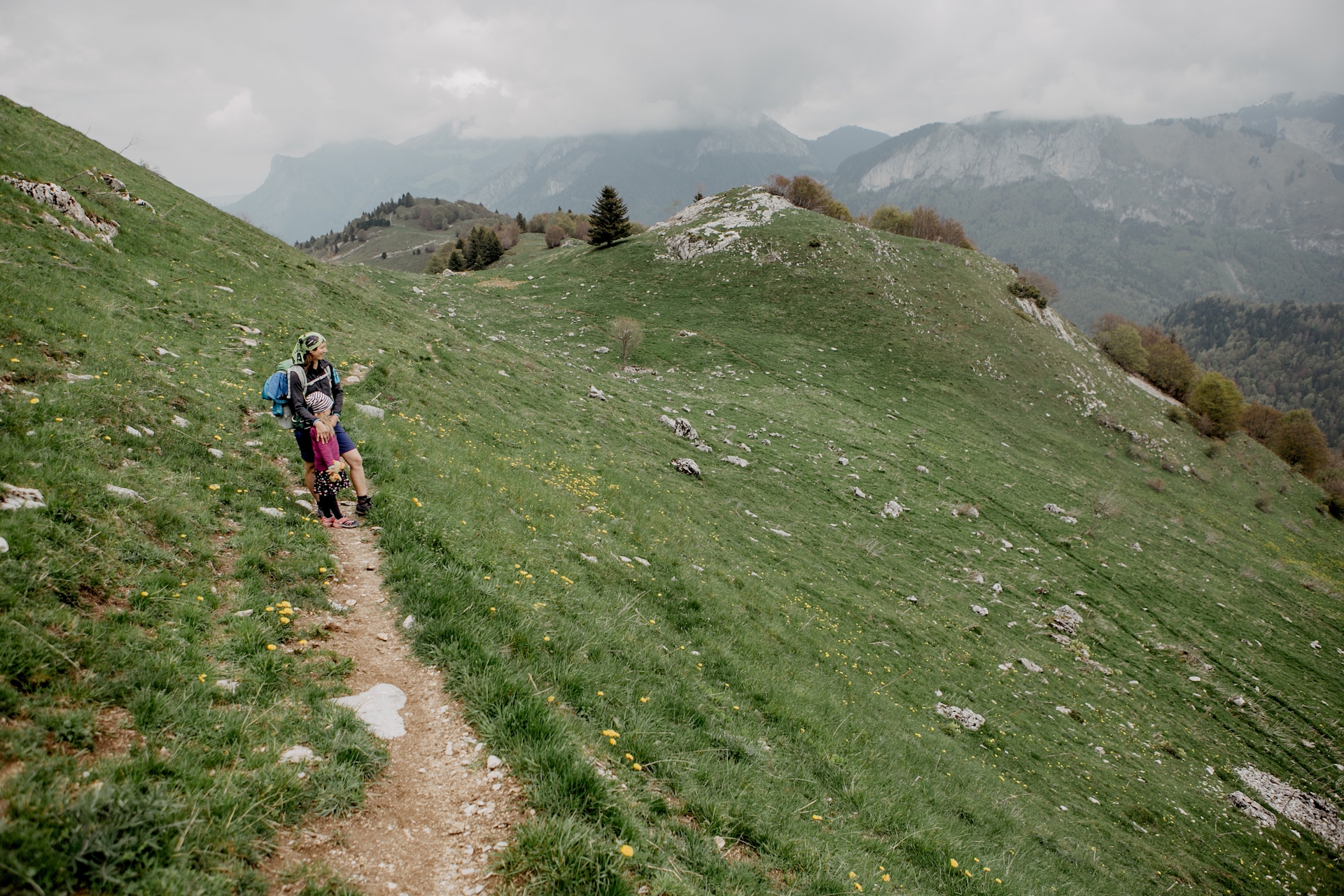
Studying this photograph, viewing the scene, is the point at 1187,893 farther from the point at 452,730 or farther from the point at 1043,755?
the point at 452,730

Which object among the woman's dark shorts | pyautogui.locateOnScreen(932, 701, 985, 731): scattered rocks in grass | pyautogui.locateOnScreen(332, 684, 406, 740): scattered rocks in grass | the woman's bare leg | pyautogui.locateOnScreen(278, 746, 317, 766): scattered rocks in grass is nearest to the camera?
pyautogui.locateOnScreen(278, 746, 317, 766): scattered rocks in grass

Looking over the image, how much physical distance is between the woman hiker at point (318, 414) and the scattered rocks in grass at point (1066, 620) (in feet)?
85.0

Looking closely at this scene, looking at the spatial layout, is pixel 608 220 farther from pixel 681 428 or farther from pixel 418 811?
pixel 418 811

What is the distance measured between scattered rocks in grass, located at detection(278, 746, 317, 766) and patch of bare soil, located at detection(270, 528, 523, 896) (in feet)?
1.88

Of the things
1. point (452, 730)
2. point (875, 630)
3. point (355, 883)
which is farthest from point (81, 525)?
point (875, 630)

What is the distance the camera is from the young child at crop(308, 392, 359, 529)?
8914mm

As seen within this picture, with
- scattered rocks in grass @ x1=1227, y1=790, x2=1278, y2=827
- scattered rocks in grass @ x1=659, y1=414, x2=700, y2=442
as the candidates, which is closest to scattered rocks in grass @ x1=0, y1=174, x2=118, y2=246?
scattered rocks in grass @ x1=659, y1=414, x2=700, y2=442

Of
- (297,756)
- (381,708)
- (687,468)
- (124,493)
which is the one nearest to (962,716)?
(687,468)

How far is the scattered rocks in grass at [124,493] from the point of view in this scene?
671 centimetres

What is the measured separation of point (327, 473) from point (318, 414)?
105 cm

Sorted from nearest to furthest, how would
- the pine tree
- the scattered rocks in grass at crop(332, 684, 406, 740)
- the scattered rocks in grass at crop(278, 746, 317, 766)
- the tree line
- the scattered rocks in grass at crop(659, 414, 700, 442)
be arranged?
the scattered rocks in grass at crop(278, 746, 317, 766) < the scattered rocks in grass at crop(332, 684, 406, 740) < the scattered rocks in grass at crop(659, 414, 700, 442) < the tree line < the pine tree

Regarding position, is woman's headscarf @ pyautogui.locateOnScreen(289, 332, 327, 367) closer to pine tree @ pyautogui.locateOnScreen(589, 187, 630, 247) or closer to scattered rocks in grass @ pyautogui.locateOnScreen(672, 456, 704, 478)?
scattered rocks in grass @ pyautogui.locateOnScreen(672, 456, 704, 478)

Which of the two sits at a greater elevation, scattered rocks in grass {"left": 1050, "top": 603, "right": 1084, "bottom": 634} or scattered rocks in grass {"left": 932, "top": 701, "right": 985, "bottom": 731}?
scattered rocks in grass {"left": 932, "top": 701, "right": 985, "bottom": 731}

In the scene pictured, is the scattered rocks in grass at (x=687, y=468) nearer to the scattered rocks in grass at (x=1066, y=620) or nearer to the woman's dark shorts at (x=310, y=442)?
the woman's dark shorts at (x=310, y=442)
